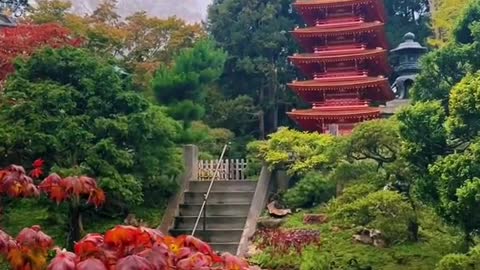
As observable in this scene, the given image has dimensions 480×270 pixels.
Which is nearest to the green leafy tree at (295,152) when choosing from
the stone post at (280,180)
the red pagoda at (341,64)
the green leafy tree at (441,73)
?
the stone post at (280,180)

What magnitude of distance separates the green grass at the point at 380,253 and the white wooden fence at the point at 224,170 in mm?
4582

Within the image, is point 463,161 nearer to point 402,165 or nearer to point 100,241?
point 402,165

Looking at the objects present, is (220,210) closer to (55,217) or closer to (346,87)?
(55,217)

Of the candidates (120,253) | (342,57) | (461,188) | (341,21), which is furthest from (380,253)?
(341,21)

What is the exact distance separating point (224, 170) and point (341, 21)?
27.6 ft

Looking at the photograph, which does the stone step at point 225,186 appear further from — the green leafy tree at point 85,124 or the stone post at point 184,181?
the green leafy tree at point 85,124

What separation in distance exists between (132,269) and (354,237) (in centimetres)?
933

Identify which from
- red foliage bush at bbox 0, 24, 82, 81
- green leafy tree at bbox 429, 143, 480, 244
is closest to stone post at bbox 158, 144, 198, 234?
red foliage bush at bbox 0, 24, 82, 81

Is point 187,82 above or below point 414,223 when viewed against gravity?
above

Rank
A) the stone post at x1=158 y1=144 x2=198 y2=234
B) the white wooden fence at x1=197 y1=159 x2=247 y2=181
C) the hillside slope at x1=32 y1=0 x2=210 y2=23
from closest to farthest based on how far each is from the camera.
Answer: the stone post at x1=158 y1=144 x2=198 y2=234 < the white wooden fence at x1=197 y1=159 x2=247 y2=181 < the hillside slope at x1=32 y1=0 x2=210 y2=23

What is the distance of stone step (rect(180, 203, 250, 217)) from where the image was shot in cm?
1371

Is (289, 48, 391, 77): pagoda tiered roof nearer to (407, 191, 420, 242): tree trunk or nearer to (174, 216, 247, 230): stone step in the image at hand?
(174, 216, 247, 230): stone step

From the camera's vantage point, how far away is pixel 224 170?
1664cm

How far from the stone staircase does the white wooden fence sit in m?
1.28
